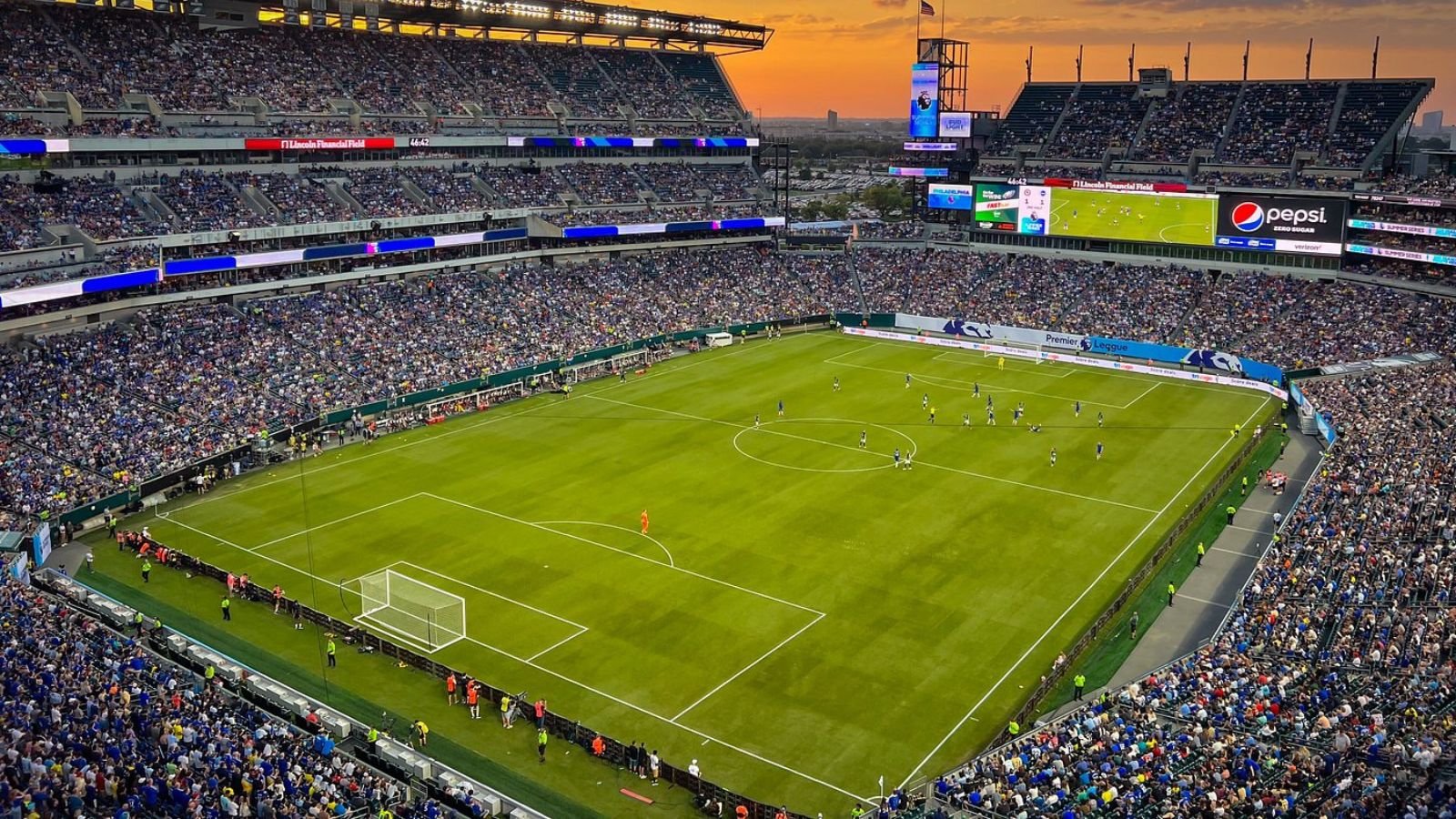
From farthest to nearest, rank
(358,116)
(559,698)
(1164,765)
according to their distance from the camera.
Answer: (358,116)
(559,698)
(1164,765)

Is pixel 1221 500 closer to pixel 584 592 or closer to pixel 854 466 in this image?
pixel 854 466

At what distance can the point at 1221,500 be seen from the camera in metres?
46.5

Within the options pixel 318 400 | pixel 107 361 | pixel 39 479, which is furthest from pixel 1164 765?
pixel 107 361

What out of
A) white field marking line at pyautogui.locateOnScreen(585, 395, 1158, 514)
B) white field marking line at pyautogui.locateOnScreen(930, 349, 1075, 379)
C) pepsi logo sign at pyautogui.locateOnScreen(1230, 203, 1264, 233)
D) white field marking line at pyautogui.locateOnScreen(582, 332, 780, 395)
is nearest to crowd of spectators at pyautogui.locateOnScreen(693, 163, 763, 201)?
white field marking line at pyautogui.locateOnScreen(582, 332, 780, 395)

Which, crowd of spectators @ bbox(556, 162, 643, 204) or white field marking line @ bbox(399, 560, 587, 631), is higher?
crowd of spectators @ bbox(556, 162, 643, 204)

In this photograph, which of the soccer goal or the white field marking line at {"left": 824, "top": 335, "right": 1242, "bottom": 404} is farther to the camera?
the white field marking line at {"left": 824, "top": 335, "right": 1242, "bottom": 404}

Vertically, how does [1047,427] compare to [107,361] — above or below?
below

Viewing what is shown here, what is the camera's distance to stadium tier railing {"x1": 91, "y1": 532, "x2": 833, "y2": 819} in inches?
1032

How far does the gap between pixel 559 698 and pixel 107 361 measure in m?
33.1

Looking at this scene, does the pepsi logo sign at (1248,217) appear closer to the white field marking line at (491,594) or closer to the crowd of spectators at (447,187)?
the crowd of spectators at (447,187)

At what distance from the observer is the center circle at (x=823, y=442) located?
51.0m

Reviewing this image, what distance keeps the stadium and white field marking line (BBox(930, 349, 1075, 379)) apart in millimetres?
742

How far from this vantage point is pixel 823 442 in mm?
54812

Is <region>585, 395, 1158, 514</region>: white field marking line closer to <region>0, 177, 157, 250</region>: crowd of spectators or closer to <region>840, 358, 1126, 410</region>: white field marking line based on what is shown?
<region>840, 358, 1126, 410</region>: white field marking line
